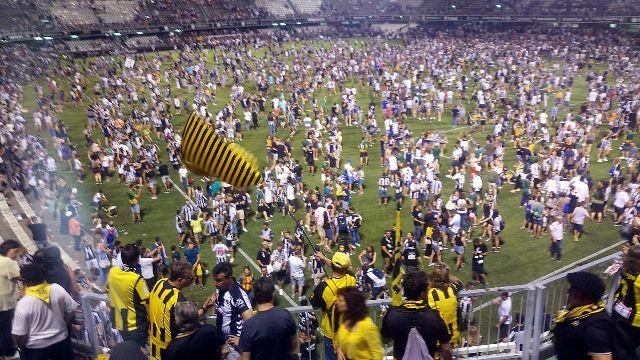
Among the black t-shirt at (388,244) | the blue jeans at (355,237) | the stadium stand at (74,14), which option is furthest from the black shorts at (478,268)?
the stadium stand at (74,14)

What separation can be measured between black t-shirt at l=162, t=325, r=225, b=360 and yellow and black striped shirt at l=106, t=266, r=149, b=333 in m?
0.96

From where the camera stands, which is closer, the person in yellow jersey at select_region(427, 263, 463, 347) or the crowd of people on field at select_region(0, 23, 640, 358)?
the person in yellow jersey at select_region(427, 263, 463, 347)

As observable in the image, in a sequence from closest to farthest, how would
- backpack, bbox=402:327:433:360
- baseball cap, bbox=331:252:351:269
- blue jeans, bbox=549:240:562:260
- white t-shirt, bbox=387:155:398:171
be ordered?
backpack, bbox=402:327:433:360 < baseball cap, bbox=331:252:351:269 < blue jeans, bbox=549:240:562:260 < white t-shirt, bbox=387:155:398:171

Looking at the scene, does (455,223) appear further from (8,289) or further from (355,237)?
(8,289)

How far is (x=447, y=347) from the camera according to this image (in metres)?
4.26

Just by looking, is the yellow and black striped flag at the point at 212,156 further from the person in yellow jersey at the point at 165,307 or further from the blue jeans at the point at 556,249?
the blue jeans at the point at 556,249

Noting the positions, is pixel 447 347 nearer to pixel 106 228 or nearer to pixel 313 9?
pixel 106 228

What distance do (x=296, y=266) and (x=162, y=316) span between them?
7.72 m

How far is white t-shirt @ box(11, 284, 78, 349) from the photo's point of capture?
475 cm

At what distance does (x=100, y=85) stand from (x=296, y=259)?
84.0ft

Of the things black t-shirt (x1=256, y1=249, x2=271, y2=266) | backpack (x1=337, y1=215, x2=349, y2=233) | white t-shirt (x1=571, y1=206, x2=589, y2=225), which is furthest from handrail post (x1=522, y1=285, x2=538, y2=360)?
white t-shirt (x1=571, y1=206, x2=589, y2=225)

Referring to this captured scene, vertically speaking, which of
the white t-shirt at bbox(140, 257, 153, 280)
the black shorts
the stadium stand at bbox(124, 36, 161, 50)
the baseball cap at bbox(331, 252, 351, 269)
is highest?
the stadium stand at bbox(124, 36, 161, 50)

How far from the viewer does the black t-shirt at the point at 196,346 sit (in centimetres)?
390

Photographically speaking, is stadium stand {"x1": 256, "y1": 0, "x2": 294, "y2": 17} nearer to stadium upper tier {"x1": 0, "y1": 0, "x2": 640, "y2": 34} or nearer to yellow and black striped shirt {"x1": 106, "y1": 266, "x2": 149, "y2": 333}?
stadium upper tier {"x1": 0, "y1": 0, "x2": 640, "y2": 34}
